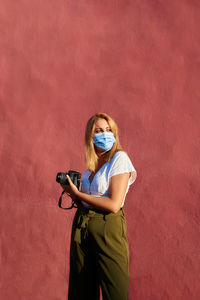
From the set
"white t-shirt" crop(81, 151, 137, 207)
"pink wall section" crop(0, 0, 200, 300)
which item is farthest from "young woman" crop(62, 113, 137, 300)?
"pink wall section" crop(0, 0, 200, 300)

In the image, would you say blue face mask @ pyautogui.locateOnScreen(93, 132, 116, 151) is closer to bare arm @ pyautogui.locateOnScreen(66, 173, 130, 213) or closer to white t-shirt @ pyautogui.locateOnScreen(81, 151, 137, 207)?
white t-shirt @ pyautogui.locateOnScreen(81, 151, 137, 207)

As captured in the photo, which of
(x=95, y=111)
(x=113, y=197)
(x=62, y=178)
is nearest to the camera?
(x=113, y=197)

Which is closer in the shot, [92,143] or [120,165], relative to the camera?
[120,165]

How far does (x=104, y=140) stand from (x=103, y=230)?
51cm

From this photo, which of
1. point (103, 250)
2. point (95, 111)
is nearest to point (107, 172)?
point (103, 250)

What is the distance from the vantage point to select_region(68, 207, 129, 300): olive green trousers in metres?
1.78

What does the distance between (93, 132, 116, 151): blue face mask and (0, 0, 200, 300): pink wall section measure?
0.81 metres

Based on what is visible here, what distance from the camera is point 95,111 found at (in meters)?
2.80

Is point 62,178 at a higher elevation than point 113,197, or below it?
higher

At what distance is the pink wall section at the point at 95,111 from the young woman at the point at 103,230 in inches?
31.8

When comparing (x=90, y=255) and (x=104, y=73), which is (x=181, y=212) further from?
(x=104, y=73)

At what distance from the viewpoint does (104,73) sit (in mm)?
2811

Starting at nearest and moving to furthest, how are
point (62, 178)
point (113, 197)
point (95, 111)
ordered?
point (113, 197) < point (62, 178) < point (95, 111)

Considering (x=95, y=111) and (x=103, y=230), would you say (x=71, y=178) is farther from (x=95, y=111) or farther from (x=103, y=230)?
(x=95, y=111)
